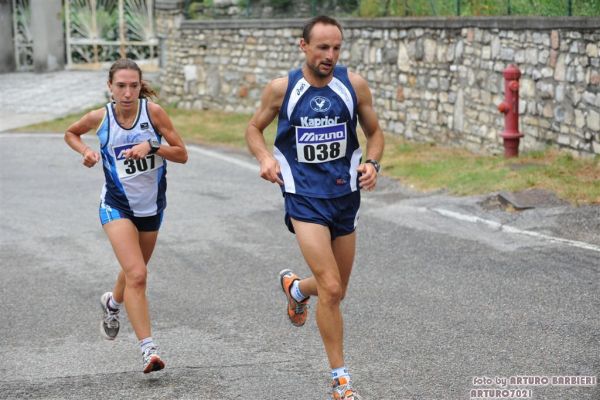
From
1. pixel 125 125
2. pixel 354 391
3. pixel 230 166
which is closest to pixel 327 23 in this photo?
pixel 125 125

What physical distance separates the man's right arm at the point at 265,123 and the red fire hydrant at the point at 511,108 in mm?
8302

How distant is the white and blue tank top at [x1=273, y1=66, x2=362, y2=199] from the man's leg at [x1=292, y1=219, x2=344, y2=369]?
0.70 ft

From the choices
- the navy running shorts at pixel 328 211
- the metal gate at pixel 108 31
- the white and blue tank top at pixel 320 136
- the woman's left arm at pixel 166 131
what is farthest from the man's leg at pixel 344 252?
the metal gate at pixel 108 31

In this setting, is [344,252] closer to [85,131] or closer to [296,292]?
[296,292]

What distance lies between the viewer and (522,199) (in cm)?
1184

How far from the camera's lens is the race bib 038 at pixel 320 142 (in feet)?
20.3

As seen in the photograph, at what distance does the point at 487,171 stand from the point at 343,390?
832 cm

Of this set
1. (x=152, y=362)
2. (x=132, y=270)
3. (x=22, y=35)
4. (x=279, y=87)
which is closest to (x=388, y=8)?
(x=132, y=270)

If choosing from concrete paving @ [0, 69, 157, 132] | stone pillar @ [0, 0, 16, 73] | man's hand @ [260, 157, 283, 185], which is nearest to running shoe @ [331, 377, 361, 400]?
man's hand @ [260, 157, 283, 185]

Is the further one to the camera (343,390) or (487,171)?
(487,171)

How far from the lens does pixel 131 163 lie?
6910 mm

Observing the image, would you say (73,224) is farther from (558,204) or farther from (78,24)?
(78,24)

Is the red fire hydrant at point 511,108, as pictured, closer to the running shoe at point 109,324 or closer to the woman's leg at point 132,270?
the running shoe at point 109,324

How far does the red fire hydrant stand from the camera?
14312 mm
